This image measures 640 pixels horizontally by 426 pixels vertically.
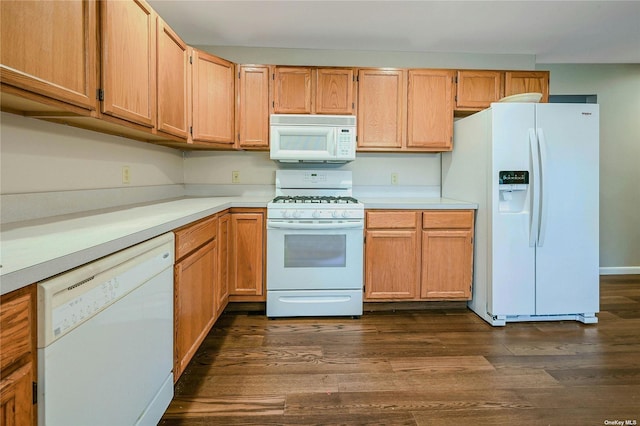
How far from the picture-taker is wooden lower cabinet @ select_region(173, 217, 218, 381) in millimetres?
1672

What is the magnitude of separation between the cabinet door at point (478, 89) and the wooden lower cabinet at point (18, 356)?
325cm

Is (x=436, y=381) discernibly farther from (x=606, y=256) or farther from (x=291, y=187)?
(x=606, y=256)

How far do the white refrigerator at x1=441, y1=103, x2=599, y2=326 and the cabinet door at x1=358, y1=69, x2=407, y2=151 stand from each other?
73cm

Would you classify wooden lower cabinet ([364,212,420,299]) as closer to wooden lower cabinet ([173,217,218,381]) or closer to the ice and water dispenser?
the ice and water dispenser

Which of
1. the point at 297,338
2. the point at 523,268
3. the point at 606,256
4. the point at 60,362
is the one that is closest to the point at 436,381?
the point at 297,338

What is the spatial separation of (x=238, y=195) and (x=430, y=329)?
6.73 ft

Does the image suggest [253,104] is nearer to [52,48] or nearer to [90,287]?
[52,48]

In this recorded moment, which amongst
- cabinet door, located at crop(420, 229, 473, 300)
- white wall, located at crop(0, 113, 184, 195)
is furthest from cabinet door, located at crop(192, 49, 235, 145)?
cabinet door, located at crop(420, 229, 473, 300)

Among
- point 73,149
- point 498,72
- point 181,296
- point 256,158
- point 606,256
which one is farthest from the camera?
point 606,256

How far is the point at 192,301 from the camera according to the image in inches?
73.8

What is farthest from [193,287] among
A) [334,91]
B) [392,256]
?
[334,91]

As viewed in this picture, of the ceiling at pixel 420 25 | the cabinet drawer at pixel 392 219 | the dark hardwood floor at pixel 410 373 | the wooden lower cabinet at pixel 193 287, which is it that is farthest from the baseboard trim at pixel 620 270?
the wooden lower cabinet at pixel 193 287

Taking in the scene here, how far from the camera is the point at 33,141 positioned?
1.59 metres

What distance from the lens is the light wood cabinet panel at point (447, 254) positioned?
2.88 metres
